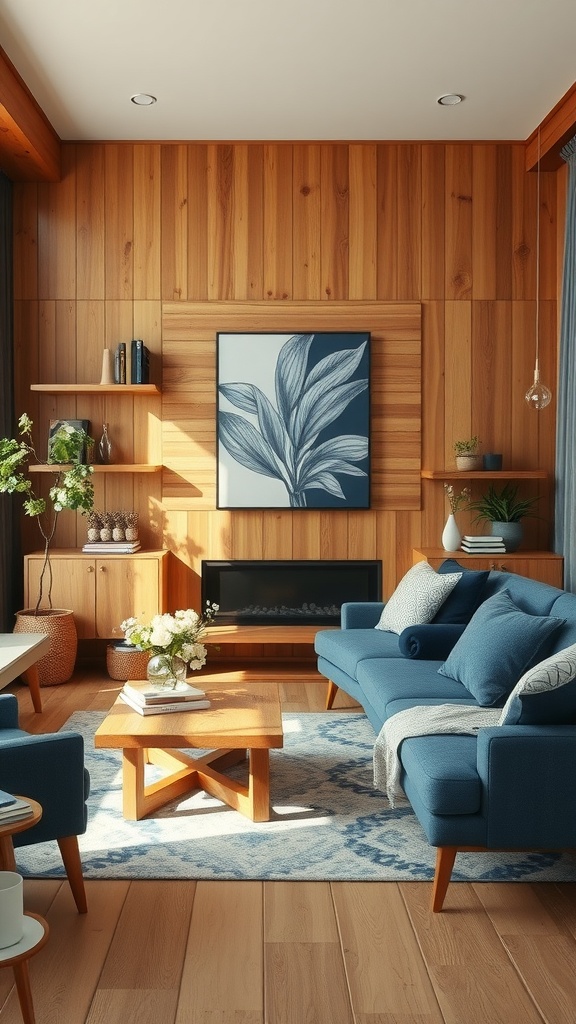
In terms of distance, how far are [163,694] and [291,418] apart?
8.79ft

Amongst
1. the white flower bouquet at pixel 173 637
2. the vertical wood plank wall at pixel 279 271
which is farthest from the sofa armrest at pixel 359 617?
the white flower bouquet at pixel 173 637

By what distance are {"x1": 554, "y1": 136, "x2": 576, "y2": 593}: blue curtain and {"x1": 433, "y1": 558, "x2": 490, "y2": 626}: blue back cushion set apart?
1.03 m

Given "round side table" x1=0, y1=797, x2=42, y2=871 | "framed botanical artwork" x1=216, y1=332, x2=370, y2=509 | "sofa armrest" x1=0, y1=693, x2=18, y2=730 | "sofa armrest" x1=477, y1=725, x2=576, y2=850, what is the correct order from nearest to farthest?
"round side table" x1=0, y1=797, x2=42, y2=871 < "sofa armrest" x1=477, y1=725, x2=576, y2=850 < "sofa armrest" x1=0, y1=693, x2=18, y2=730 < "framed botanical artwork" x1=216, y1=332, x2=370, y2=509

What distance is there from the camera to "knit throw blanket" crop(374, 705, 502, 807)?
2.99 metres

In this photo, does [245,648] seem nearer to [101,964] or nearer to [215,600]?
[215,600]

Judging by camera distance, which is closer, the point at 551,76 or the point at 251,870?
the point at 251,870

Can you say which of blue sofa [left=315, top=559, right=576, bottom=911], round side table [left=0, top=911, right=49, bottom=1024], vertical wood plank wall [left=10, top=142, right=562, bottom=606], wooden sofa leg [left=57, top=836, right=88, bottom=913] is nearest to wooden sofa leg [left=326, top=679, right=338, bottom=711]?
blue sofa [left=315, top=559, right=576, bottom=911]

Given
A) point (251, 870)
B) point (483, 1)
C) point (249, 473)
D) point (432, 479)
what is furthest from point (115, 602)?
point (483, 1)

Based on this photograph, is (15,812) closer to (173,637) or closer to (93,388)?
(173,637)

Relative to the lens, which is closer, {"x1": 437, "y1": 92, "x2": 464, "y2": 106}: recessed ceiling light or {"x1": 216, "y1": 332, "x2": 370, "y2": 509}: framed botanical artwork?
{"x1": 437, "y1": 92, "x2": 464, "y2": 106}: recessed ceiling light

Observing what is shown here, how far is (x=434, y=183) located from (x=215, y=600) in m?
Answer: 2.96

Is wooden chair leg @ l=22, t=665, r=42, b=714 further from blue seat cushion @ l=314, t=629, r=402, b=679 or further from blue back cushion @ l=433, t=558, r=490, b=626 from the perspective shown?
blue back cushion @ l=433, t=558, r=490, b=626

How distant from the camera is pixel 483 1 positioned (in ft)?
13.1

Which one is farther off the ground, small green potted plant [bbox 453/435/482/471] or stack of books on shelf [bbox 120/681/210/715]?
small green potted plant [bbox 453/435/482/471]
